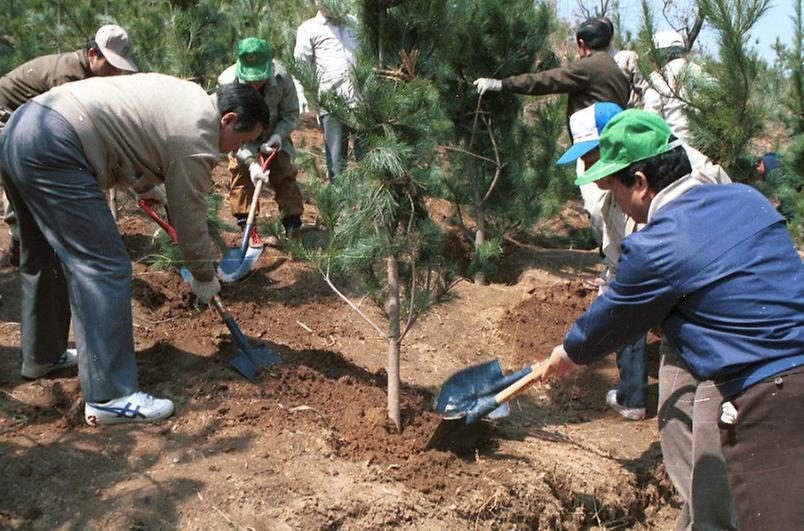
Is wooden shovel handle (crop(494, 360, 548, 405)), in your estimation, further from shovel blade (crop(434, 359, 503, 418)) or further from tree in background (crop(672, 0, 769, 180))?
tree in background (crop(672, 0, 769, 180))

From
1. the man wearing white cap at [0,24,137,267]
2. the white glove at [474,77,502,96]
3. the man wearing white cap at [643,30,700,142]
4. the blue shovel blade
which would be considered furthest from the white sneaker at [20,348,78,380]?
the man wearing white cap at [643,30,700,142]

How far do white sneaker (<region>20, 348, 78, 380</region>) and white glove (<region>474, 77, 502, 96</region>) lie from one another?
10.1 ft

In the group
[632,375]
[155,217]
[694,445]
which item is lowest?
[632,375]

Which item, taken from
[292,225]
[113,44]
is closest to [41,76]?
[113,44]

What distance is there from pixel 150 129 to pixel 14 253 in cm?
215

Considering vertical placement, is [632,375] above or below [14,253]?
below

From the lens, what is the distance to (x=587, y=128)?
3449mm

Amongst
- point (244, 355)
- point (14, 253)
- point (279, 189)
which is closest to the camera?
point (244, 355)

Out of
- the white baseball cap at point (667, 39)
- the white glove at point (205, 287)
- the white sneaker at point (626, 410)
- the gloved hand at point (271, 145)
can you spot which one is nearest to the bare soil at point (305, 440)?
the white sneaker at point (626, 410)

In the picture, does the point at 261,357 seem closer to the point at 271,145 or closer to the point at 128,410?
the point at 128,410

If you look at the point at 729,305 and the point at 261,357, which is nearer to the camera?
the point at 729,305

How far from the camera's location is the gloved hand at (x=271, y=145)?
5.36m

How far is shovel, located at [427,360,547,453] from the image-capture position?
3445 millimetres

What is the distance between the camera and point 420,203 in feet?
11.7
